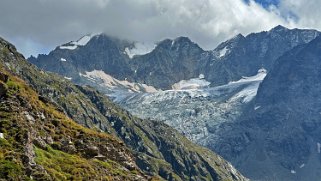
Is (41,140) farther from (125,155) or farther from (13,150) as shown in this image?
(125,155)

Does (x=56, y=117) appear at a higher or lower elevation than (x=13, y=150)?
higher

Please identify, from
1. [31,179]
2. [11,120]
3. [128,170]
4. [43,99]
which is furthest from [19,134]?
[43,99]

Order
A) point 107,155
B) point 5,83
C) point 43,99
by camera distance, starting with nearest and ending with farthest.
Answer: point 5,83
point 107,155
point 43,99

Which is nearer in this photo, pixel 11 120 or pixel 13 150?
pixel 13 150

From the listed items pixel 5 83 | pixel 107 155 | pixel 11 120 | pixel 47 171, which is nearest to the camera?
pixel 47 171

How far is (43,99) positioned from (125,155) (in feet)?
83.7

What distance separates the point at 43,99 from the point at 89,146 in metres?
26.3

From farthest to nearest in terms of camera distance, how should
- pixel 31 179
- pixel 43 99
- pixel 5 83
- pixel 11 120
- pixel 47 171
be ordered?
1. pixel 43 99
2. pixel 5 83
3. pixel 11 120
4. pixel 47 171
5. pixel 31 179

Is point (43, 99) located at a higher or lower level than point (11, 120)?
higher

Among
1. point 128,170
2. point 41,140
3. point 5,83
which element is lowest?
point 128,170

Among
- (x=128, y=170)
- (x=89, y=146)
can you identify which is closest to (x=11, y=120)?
(x=89, y=146)

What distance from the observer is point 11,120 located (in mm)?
109188

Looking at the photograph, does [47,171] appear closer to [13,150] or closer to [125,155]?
[13,150]

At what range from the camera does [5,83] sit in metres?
121
